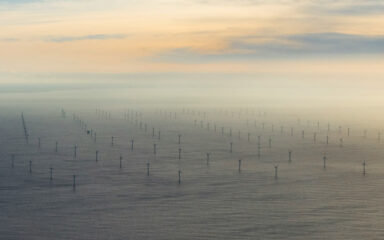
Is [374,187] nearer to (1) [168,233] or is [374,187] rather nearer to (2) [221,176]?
(2) [221,176]

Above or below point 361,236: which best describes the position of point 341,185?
below

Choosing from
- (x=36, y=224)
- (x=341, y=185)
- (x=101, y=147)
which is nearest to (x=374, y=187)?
(x=341, y=185)

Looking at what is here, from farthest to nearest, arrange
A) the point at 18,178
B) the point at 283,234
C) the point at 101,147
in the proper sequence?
the point at 101,147
the point at 18,178
the point at 283,234

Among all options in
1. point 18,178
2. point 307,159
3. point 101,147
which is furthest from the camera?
point 101,147

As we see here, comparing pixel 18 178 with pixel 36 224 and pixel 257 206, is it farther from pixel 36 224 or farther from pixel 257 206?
pixel 257 206

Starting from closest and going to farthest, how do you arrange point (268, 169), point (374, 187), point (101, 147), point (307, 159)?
point (374, 187)
point (268, 169)
point (307, 159)
point (101, 147)

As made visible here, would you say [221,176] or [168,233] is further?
[221,176]

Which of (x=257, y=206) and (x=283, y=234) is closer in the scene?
(x=283, y=234)

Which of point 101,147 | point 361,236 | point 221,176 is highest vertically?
point 361,236

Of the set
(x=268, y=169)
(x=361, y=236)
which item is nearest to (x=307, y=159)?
(x=268, y=169)
